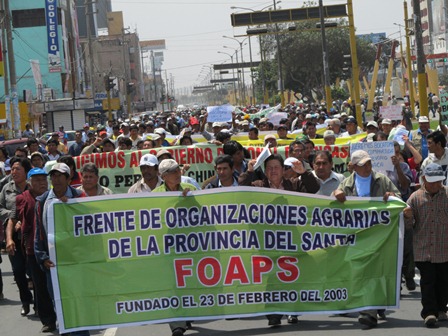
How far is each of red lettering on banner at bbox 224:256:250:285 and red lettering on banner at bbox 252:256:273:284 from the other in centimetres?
8

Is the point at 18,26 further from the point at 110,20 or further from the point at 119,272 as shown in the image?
the point at 110,20

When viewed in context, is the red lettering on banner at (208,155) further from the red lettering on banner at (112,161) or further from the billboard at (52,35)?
the billboard at (52,35)

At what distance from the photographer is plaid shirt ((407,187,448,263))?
9.12m

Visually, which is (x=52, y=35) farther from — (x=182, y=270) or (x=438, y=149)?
(x=182, y=270)

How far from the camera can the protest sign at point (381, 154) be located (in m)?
12.2

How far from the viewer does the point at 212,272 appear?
8.96 meters

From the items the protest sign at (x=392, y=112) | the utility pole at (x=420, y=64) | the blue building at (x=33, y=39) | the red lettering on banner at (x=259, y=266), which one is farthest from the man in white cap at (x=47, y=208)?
the blue building at (x=33, y=39)

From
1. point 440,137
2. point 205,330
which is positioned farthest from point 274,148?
point 205,330

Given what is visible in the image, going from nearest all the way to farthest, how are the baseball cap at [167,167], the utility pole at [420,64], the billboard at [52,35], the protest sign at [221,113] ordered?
the baseball cap at [167,167], the utility pole at [420,64], the protest sign at [221,113], the billboard at [52,35]

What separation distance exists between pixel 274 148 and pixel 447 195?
5880 millimetres

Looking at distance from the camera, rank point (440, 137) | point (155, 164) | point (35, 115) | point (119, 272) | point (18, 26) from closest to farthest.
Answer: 1. point (119, 272)
2. point (155, 164)
3. point (440, 137)
4. point (35, 115)
5. point (18, 26)

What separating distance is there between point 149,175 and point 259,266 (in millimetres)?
1992

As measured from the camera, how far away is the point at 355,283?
9062 mm

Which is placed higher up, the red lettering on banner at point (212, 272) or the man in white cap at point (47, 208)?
the man in white cap at point (47, 208)
